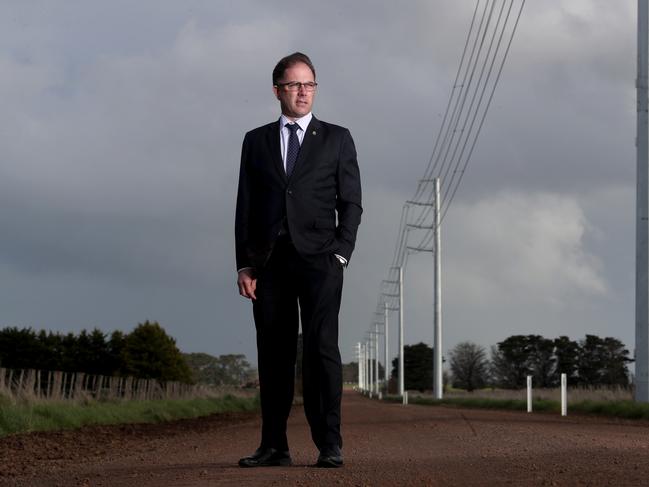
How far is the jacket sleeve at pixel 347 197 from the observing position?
678 centimetres

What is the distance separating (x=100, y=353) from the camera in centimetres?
9256

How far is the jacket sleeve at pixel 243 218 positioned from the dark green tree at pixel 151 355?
85.8 metres

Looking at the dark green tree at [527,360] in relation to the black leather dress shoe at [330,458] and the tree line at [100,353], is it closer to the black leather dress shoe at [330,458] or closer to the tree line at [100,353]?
the tree line at [100,353]

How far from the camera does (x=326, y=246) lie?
264 inches

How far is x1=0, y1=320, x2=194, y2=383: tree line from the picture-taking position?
84.3 m

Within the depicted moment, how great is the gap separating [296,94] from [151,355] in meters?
89.0

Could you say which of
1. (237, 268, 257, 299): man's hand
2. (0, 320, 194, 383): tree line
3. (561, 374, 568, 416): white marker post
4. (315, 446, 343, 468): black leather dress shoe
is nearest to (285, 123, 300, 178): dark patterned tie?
(237, 268, 257, 299): man's hand

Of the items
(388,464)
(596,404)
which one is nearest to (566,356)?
(596,404)

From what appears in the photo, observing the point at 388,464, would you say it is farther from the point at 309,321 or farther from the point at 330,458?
the point at 309,321

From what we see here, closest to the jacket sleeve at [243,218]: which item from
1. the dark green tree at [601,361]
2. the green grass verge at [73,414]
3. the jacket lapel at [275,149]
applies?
the jacket lapel at [275,149]

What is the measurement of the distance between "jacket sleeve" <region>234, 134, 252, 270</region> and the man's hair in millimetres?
477

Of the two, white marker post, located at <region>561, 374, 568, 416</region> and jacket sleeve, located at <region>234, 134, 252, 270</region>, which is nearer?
jacket sleeve, located at <region>234, 134, 252, 270</region>

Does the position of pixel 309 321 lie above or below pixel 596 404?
below

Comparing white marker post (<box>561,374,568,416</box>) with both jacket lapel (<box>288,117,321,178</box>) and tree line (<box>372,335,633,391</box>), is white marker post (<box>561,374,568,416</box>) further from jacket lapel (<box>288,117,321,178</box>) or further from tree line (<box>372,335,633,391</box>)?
tree line (<box>372,335,633,391</box>)
